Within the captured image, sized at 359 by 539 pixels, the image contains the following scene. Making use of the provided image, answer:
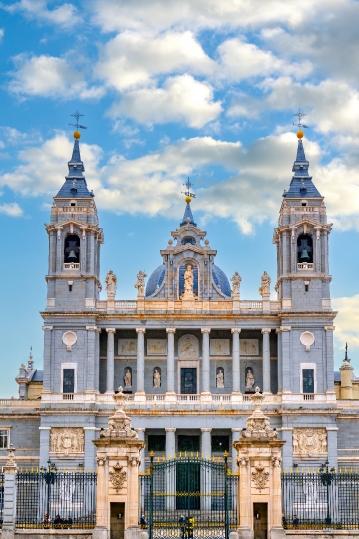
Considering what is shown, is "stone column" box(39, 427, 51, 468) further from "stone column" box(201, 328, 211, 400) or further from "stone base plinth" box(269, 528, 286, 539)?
"stone base plinth" box(269, 528, 286, 539)

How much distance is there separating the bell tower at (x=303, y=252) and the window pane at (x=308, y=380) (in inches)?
179

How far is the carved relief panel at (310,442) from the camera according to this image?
70.4m

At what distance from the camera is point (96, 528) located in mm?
41156

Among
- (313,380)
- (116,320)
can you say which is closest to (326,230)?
(313,380)

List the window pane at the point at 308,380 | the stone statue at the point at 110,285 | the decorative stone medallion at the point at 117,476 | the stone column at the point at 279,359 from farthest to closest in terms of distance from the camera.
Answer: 1. the stone statue at the point at 110,285
2. the stone column at the point at 279,359
3. the window pane at the point at 308,380
4. the decorative stone medallion at the point at 117,476

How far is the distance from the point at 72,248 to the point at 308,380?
19712 millimetres

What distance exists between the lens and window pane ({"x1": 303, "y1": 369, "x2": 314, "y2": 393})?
71.9m

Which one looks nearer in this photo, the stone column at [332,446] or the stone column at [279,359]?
the stone column at [332,446]

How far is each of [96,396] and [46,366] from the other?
13.7ft

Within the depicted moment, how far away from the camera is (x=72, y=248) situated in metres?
74.9

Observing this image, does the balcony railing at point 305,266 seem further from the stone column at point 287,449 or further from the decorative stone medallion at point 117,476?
the decorative stone medallion at point 117,476

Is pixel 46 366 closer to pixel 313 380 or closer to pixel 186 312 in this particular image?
pixel 186 312

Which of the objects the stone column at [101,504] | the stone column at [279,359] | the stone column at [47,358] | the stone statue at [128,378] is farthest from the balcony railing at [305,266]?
the stone column at [101,504]

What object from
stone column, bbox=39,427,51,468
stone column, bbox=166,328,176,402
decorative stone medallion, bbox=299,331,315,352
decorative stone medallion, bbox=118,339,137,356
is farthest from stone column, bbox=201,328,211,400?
stone column, bbox=39,427,51,468
